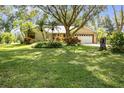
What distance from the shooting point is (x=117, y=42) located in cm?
920

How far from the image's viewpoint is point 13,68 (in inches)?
206

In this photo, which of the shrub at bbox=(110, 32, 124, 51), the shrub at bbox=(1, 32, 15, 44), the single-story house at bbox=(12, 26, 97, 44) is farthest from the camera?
the single-story house at bbox=(12, 26, 97, 44)

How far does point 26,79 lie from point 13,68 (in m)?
1.12

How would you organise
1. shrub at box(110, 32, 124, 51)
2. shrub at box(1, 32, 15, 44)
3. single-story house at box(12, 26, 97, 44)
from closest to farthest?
shrub at box(110, 32, 124, 51) → shrub at box(1, 32, 15, 44) → single-story house at box(12, 26, 97, 44)

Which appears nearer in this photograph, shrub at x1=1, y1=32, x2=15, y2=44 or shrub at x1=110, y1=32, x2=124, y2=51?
shrub at x1=110, y1=32, x2=124, y2=51

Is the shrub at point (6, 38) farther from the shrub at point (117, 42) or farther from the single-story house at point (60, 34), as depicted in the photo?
the shrub at point (117, 42)

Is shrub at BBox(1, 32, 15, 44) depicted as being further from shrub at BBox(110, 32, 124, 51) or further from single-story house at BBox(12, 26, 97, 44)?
shrub at BBox(110, 32, 124, 51)

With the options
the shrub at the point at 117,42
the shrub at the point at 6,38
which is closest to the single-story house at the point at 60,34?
the shrub at the point at 6,38

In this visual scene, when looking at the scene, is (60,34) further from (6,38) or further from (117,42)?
(117,42)

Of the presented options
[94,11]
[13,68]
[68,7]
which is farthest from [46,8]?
[13,68]

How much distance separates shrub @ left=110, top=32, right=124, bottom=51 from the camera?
362 inches

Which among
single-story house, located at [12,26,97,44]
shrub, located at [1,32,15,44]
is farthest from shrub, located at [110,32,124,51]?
single-story house, located at [12,26,97,44]

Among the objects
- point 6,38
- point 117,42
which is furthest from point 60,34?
point 117,42
